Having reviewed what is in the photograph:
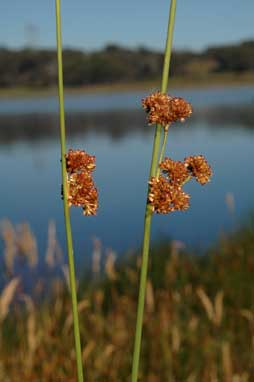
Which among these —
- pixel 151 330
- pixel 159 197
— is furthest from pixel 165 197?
pixel 151 330

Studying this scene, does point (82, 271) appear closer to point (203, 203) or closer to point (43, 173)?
point (203, 203)

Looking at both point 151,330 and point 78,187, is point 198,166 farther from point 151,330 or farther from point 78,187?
point 151,330

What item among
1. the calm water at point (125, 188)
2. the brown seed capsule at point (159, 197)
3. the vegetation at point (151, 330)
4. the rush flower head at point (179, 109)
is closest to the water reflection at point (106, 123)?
the calm water at point (125, 188)

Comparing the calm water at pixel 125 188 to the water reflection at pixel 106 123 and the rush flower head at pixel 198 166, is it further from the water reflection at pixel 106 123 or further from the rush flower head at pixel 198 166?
the rush flower head at pixel 198 166

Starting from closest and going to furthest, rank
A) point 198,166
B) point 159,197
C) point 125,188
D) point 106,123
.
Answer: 1. point 159,197
2. point 198,166
3. point 125,188
4. point 106,123

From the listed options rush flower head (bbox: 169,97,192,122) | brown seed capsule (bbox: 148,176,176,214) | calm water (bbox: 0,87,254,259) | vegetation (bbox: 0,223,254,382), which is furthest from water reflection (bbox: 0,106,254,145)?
brown seed capsule (bbox: 148,176,176,214)

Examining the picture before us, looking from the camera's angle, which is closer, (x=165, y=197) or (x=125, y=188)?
(x=165, y=197)

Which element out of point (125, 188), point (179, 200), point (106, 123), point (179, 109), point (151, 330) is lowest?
point (106, 123)

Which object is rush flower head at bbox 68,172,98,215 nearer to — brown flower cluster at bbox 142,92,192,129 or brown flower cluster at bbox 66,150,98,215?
brown flower cluster at bbox 66,150,98,215
